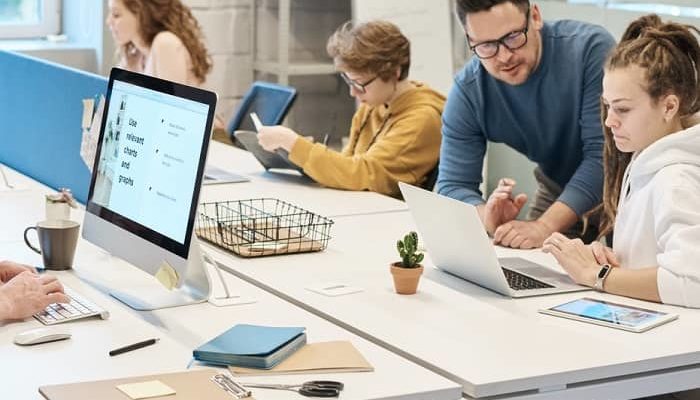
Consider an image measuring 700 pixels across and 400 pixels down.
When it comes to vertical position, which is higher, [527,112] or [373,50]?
[373,50]

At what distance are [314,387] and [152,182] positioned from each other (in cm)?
63

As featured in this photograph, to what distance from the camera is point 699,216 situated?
218cm

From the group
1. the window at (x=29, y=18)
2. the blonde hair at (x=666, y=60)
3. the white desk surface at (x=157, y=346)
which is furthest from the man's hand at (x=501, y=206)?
the window at (x=29, y=18)

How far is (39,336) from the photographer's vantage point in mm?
1918

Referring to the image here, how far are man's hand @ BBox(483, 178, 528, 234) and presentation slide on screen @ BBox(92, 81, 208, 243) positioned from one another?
928 millimetres

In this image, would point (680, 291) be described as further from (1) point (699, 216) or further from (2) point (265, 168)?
(2) point (265, 168)

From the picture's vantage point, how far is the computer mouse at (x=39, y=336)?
6.26ft

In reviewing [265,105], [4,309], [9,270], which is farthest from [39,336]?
[265,105]

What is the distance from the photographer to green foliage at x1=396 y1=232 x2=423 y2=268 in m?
2.24

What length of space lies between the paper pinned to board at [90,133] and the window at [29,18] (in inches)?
96.6

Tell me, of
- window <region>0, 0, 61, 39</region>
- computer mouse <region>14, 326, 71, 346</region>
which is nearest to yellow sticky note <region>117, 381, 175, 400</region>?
computer mouse <region>14, 326, 71, 346</region>

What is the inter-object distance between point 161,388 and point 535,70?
1648mm

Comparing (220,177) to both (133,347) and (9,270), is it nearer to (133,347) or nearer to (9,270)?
(9,270)

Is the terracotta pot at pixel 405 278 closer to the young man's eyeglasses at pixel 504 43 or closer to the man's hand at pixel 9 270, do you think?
the man's hand at pixel 9 270
